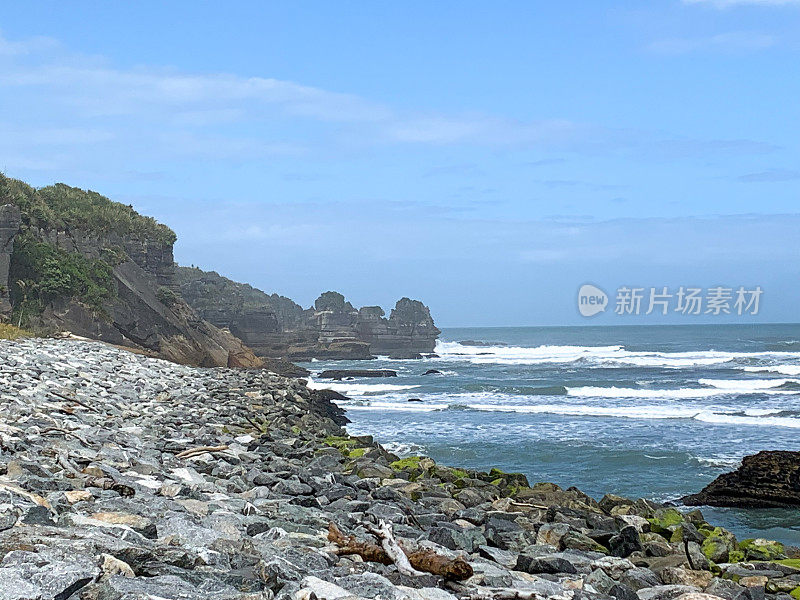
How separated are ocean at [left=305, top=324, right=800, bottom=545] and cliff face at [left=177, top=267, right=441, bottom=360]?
16.5 m

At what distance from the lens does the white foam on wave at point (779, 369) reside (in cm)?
4128

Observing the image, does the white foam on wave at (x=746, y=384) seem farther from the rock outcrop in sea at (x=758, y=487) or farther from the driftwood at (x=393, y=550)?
the driftwood at (x=393, y=550)

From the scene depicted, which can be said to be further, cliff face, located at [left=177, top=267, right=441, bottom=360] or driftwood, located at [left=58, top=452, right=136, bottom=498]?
cliff face, located at [left=177, top=267, right=441, bottom=360]

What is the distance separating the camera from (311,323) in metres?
71.2

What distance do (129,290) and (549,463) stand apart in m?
20.7

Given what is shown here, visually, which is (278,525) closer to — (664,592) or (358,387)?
(664,592)

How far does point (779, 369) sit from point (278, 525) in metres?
45.5

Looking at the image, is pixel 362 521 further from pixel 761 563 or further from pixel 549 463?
pixel 549 463

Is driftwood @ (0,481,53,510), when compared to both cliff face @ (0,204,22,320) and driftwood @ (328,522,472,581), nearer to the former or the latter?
driftwood @ (328,522,472,581)

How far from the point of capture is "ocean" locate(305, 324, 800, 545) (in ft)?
43.0

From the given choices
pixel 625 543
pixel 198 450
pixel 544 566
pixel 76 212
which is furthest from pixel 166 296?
pixel 544 566

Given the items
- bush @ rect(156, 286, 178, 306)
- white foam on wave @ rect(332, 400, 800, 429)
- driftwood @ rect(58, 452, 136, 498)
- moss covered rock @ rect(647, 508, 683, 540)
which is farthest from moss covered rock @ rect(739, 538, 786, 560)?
bush @ rect(156, 286, 178, 306)

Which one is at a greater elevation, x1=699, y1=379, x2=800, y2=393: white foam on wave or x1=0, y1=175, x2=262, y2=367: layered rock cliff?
x1=0, y1=175, x2=262, y2=367: layered rock cliff

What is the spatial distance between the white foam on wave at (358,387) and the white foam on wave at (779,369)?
69.5ft
